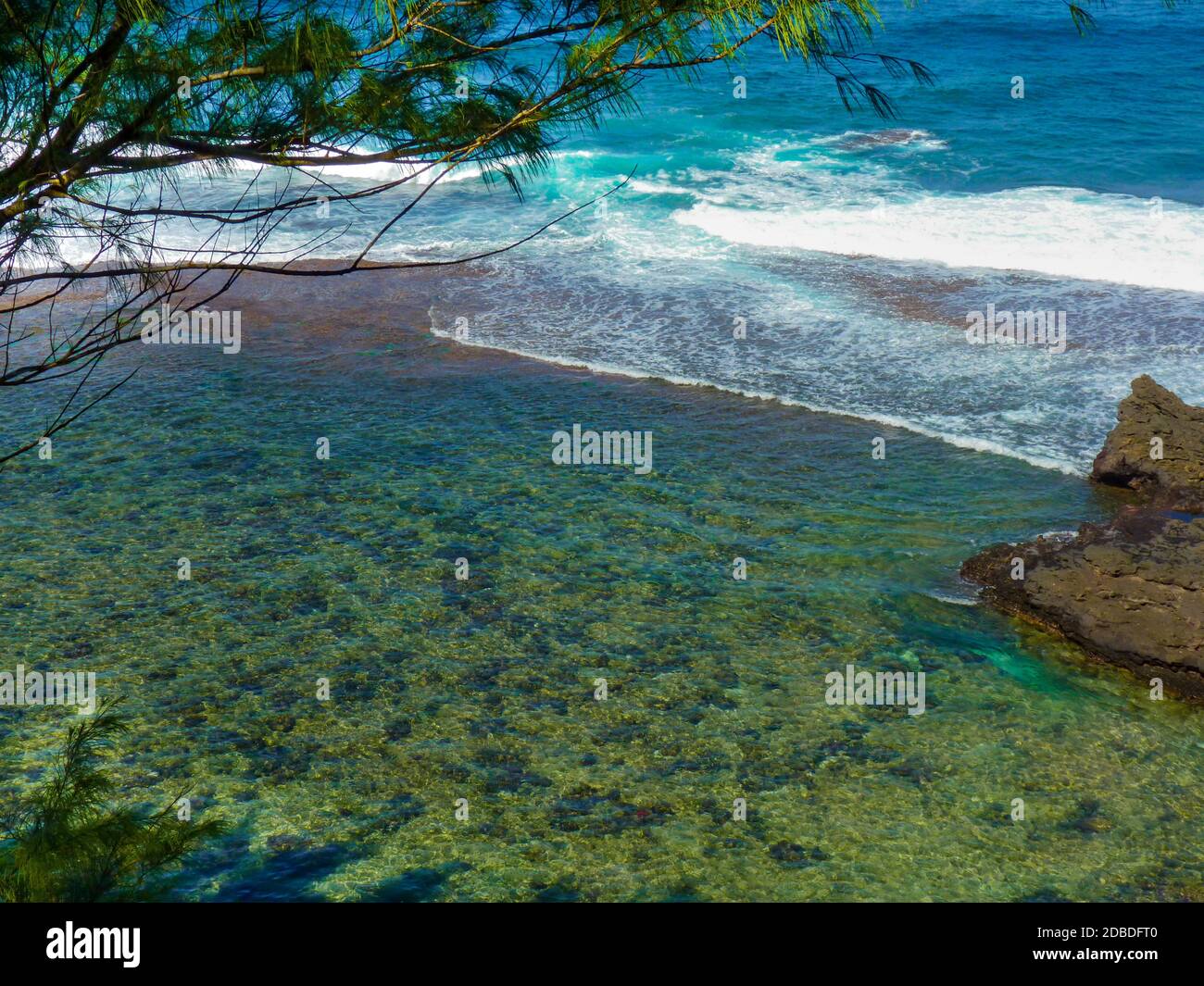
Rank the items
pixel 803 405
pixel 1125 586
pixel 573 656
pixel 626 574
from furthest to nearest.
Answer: pixel 803 405 → pixel 626 574 → pixel 1125 586 → pixel 573 656

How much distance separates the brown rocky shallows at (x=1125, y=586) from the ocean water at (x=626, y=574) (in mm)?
210

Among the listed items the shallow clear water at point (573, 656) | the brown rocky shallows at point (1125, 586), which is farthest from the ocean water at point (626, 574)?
the brown rocky shallows at point (1125, 586)

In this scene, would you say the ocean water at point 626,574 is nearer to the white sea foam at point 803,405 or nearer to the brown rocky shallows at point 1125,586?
the white sea foam at point 803,405

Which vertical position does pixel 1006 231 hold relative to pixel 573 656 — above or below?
above

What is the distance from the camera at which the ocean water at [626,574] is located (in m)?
5.91

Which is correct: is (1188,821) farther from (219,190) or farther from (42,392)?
(219,190)

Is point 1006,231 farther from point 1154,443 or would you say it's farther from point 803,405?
point 1154,443

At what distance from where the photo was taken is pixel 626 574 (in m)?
8.50

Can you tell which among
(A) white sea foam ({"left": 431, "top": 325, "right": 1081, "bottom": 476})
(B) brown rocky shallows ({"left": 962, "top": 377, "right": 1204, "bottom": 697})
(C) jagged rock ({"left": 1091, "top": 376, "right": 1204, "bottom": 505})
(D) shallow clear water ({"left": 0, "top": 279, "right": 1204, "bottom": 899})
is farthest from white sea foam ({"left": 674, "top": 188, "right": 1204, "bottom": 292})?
(B) brown rocky shallows ({"left": 962, "top": 377, "right": 1204, "bottom": 697})

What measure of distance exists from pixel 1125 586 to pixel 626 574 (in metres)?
3.45

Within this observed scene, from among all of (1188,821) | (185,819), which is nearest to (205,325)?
(185,819)

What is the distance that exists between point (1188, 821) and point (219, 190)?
61.2ft

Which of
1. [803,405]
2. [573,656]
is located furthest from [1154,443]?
[573,656]

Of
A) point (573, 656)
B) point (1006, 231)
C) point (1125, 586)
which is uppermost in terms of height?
point (1006, 231)
